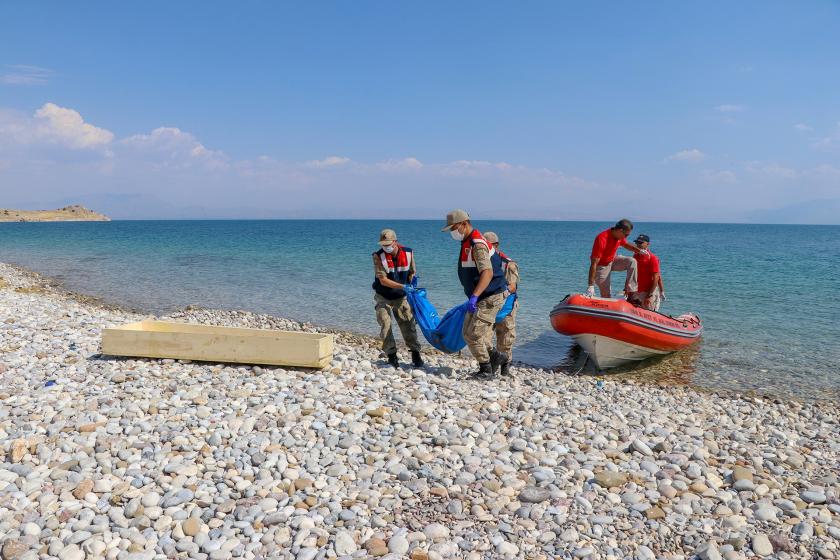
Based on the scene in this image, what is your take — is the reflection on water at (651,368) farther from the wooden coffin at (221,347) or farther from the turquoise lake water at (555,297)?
the wooden coffin at (221,347)

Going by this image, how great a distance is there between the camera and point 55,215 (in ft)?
429

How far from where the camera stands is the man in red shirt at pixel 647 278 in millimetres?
10740

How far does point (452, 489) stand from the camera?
4559 millimetres

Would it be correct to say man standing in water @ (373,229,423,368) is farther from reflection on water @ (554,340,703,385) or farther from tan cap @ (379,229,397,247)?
reflection on water @ (554,340,703,385)

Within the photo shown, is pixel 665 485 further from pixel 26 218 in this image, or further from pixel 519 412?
pixel 26 218

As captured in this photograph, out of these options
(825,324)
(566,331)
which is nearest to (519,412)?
(566,331)

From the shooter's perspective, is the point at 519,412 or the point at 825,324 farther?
the point at 825,324

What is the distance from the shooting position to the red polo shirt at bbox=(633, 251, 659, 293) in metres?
10.8

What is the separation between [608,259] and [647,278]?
112 centimetres

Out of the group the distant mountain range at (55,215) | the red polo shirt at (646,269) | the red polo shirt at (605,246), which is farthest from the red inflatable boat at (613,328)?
the distant mountain range at (55,215)

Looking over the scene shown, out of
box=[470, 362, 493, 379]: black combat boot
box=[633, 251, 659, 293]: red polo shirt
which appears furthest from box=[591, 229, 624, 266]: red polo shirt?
box=[470, 362, 493, 379]: black combat boot

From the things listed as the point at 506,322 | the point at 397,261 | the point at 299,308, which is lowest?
the point at 299,308

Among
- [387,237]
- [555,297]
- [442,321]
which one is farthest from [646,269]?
[555,297]

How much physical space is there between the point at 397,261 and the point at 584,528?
4487 millimetres
